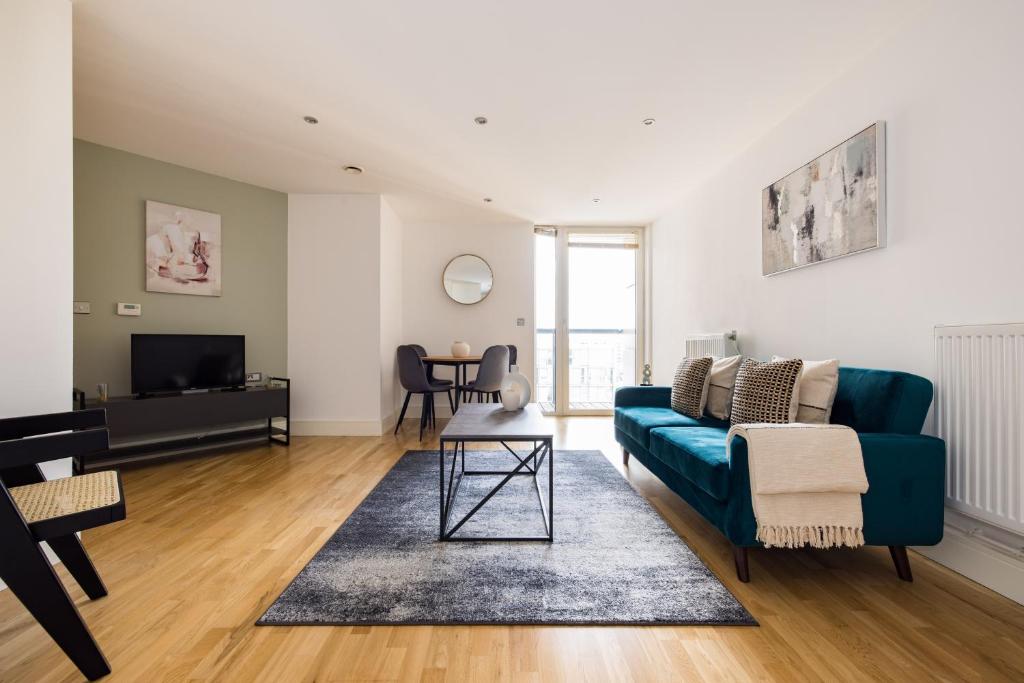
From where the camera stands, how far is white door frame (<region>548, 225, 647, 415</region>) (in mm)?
5727

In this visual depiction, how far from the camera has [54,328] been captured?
1.91 metres

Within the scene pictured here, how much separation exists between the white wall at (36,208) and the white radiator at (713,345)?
13.0 feet

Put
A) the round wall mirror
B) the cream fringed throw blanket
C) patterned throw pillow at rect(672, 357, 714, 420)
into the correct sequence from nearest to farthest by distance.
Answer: the cream fringed throw blanket < patterned throw pillow at rect(672, 357, 714, 420) < the round wall mirror

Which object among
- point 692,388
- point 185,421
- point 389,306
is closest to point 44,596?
point 185,421

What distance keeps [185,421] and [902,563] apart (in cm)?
446

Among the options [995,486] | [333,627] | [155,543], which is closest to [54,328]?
[155,543]

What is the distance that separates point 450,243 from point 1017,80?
15.7 ft

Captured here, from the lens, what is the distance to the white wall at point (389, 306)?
4.64m

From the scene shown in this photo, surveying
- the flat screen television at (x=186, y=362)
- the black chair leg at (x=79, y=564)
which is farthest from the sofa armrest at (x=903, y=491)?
the flat screen television at (x=186, y=362)

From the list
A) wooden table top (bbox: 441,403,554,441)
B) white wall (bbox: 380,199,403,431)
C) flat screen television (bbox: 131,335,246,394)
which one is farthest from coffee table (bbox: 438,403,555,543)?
flat screen television (bbox: 131,335,246,394)

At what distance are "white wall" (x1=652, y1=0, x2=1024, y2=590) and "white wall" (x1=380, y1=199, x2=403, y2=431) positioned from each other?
3.49 metres

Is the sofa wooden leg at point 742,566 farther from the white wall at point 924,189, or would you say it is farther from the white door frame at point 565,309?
the white door frame at point 565,309

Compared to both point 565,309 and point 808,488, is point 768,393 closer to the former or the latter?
point 808,488

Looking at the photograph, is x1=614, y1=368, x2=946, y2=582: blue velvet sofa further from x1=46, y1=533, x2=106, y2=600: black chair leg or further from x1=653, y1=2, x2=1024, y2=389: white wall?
x1=46, y1=533, x2=106, y2=600: black chair leg
